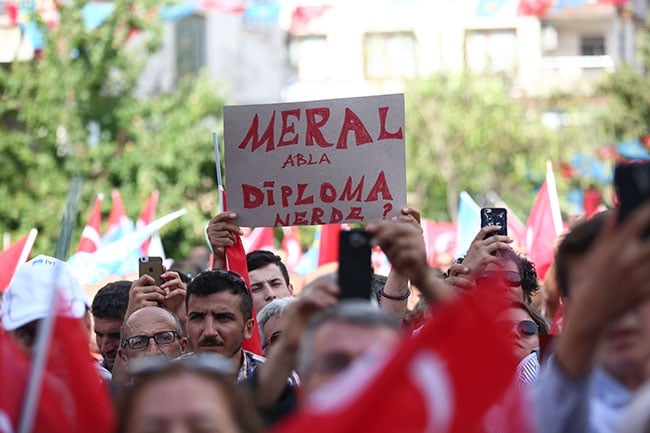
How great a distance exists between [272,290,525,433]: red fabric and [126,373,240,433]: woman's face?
1.01 ft

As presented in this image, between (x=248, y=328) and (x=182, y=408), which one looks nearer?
(x=182, y=408)

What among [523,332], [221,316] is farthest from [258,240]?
[523,332]

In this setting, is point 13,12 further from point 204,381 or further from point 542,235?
point 204,381

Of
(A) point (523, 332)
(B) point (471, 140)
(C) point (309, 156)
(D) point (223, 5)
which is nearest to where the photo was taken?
(A) point (523, 332)

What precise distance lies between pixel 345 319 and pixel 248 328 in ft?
10.2

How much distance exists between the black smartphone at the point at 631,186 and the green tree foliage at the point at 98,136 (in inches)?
781

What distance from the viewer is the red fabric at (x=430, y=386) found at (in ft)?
10.4

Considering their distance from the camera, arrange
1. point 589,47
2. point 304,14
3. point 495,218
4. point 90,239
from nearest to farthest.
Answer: point 495,218 < point 90,239 < point 304,14 < point 589,47

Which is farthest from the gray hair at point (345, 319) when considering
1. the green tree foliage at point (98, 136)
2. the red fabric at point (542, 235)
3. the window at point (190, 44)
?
the window at point (190, 44)

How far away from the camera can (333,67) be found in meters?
48.9

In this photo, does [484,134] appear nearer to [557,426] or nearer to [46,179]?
[46,179]

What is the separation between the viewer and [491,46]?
48375 millimetres

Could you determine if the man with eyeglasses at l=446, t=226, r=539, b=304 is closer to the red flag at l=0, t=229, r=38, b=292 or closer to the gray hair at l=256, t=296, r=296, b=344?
the gray hair at l=256, t=296, r=296, b=344

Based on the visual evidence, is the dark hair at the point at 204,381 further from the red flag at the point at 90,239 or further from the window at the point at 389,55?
the window at the point at 389,55
